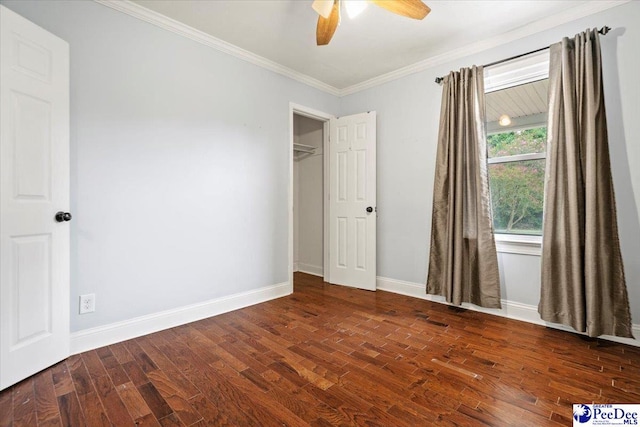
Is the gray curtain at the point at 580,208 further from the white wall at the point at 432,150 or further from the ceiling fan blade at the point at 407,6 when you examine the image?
the ceiling fan blade at the point at 407,6

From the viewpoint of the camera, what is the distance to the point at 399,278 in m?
3.66

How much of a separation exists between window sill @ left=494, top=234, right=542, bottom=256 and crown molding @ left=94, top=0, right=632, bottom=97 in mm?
1858

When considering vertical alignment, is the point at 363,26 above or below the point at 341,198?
above

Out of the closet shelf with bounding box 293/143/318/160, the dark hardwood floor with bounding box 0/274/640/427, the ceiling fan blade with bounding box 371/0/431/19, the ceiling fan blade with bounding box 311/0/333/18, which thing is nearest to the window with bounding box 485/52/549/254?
the dark hardwood floor with bounding box 0/274/640/427

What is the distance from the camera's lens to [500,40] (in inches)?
113

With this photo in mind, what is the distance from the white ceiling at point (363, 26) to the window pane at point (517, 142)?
91 cm

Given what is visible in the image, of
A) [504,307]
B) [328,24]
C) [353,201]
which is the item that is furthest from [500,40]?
[504,307]

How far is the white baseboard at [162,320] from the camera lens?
219cm

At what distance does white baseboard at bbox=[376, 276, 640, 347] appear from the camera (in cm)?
234

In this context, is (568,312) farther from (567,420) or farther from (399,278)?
(399,278)

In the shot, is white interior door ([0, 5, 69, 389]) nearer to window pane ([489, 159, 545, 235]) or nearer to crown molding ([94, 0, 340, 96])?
crown molding ([94, 0, 340, 96])

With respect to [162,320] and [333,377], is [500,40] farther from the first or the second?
[162,320]

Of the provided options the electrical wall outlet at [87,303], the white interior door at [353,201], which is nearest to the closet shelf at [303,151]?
the white interior door at [353,201]

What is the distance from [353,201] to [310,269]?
148 centimetres
